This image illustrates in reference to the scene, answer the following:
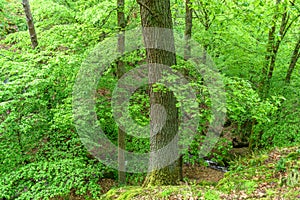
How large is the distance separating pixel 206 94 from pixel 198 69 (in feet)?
3.70

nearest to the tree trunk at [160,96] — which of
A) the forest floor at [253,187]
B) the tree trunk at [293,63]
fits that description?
the forest floor at [253,187]

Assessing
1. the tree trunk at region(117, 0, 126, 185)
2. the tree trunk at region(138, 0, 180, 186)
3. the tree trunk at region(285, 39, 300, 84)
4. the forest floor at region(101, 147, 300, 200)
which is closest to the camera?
the forest floor at region(101, 147, 300, 200)

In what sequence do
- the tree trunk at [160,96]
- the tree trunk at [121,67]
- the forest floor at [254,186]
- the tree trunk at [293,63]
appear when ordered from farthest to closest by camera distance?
1. the tree trunk at [293,63]
2. the tree trunk at [121,67]
3. the tree trunk at [160,96]
4. the forest floor at [254,186]

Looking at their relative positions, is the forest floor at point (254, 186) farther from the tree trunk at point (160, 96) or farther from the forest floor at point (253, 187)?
the tree trunk at point (160, 96)

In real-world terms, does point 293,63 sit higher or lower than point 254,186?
higher

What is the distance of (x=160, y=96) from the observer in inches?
185

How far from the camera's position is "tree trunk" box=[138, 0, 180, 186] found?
4.39 meters

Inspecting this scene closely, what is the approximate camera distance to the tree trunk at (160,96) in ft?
14.4

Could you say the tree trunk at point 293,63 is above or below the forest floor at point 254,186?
above

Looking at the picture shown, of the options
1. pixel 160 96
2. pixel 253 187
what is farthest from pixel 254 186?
pixel 160 96

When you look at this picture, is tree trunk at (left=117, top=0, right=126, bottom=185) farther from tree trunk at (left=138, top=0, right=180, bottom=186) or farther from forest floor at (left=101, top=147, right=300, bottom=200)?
forest floor at (left=101, top=147, right=300, bottom=200)

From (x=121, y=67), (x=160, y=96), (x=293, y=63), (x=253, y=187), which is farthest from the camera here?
(x=293, y=63)

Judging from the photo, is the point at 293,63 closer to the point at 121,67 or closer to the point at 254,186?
the point at 121,67

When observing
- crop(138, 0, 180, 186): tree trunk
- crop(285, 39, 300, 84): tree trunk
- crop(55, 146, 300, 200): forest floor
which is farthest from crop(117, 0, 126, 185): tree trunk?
crop(285, 39, 300, 84): tree trunk
